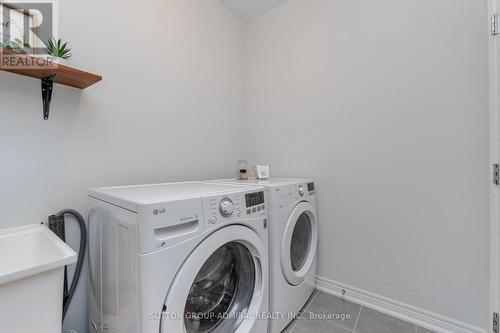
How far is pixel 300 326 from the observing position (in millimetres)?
1356

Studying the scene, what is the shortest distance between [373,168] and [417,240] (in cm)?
52

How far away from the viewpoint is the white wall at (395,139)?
1.22 m

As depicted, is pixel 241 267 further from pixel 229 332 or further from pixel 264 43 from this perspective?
pixel 264 43

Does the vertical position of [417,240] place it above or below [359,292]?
above

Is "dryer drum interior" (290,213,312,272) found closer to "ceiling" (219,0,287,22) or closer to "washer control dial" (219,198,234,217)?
"washer control dial" (219,198,234,217)

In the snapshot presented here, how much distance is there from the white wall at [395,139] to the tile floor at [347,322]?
15 cm

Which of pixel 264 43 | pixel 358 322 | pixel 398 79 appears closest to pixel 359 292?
pixel 358 322

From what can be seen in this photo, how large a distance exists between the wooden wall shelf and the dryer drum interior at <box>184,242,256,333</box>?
1.05m

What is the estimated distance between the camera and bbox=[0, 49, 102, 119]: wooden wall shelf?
2.93 ft

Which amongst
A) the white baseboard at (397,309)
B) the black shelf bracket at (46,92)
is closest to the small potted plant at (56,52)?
the black shelf bracket at (46,92)

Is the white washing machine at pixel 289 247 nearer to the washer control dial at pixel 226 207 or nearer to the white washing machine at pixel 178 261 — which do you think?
the white washing machine at pixel 178 261

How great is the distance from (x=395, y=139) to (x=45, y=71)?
1961 millimetres

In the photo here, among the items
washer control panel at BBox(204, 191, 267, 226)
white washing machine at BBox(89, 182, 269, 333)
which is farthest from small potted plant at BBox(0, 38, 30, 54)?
washer control panel at BBox(204, 191, 267, 226)

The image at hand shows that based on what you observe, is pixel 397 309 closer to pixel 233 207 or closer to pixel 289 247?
pixel 289 247
